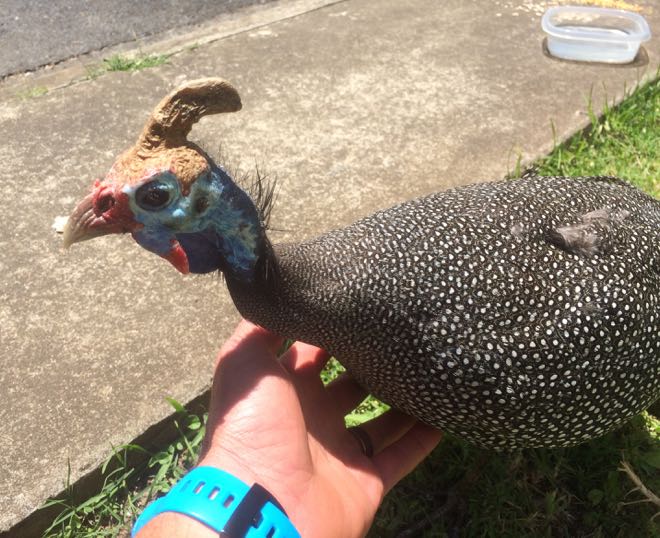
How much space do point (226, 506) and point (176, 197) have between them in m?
0.70

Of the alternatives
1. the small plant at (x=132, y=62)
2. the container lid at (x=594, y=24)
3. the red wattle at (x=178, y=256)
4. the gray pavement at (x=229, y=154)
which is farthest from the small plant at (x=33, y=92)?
the container lid at (x=594, y=24)

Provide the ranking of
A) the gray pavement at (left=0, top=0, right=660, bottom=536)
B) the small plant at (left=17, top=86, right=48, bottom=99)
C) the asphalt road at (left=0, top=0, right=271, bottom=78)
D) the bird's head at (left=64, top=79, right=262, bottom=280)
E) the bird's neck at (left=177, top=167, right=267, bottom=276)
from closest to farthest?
the bird's head at (left=64, top=79, right=262, bottom=280) → the bird's neck at (left=177, top=167, right=267, bottom=276) → the gray pavement at (left=0, top=0, right=660, bottom=536) → the small plant at (left=17, top=86, right=48, bottom=99) → the asphalt road at (left=0, top=0, right=271, bottom=78)

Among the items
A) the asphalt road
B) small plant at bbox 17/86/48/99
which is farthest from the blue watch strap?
the asphalt road

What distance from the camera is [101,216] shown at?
4.78ft

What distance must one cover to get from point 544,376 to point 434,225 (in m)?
0.47

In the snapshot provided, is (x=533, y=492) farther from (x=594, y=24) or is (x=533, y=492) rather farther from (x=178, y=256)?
(x=594, y=24)

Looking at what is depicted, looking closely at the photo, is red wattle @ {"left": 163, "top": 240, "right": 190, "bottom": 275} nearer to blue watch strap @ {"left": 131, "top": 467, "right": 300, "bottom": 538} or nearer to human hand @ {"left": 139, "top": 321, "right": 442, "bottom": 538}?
human hand @ {"left": 139, "top": 321, "right": 442, "bottom": 538}

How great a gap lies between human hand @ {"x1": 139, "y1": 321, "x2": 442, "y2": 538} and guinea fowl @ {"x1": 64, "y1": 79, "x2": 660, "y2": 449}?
0.16 meters

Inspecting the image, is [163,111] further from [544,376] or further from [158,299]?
[158,299]

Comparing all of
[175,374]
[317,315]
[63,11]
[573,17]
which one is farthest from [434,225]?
[63,11]

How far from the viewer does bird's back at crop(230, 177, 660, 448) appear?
63.4 inches

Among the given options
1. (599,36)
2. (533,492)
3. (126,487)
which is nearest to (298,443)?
(126,487)

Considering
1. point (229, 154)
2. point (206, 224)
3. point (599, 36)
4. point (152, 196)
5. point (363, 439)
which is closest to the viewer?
point (152, 196)

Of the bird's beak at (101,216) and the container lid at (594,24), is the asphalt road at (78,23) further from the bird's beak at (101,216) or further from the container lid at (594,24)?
the bird's beak at (101,216)
